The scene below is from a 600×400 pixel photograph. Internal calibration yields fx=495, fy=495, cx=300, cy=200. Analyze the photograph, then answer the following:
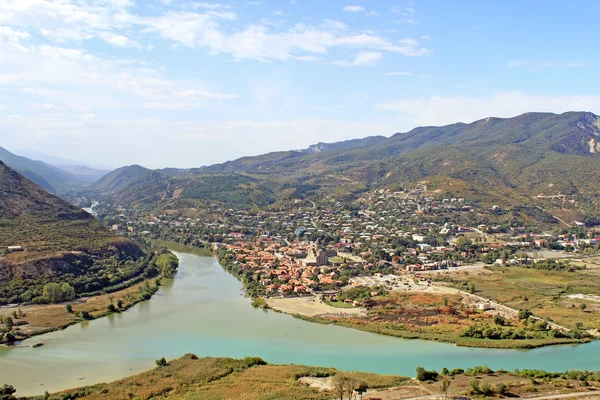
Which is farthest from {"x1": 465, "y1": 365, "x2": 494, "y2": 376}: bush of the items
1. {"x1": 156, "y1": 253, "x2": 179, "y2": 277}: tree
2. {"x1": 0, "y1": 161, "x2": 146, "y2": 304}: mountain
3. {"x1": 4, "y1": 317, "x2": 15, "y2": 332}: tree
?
{"x1": 156, "y1": 253, "x2": 179, "y2": 277}: tree

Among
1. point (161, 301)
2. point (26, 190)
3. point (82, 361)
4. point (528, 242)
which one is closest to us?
point (82, 361)

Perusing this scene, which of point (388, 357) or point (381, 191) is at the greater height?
point (381, 191)

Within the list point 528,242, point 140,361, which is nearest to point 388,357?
point 140,361

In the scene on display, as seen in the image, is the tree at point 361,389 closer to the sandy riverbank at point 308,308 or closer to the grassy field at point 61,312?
the sandy riverbank at point 308,308

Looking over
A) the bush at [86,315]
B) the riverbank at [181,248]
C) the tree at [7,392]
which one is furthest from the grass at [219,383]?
the riverbank at [181,248]

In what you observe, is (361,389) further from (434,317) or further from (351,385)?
(434,317)

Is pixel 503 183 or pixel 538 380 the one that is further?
pixel 503 183

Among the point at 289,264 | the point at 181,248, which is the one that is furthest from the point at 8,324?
the point at 181,248

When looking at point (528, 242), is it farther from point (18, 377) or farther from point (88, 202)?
point (88, 202)
